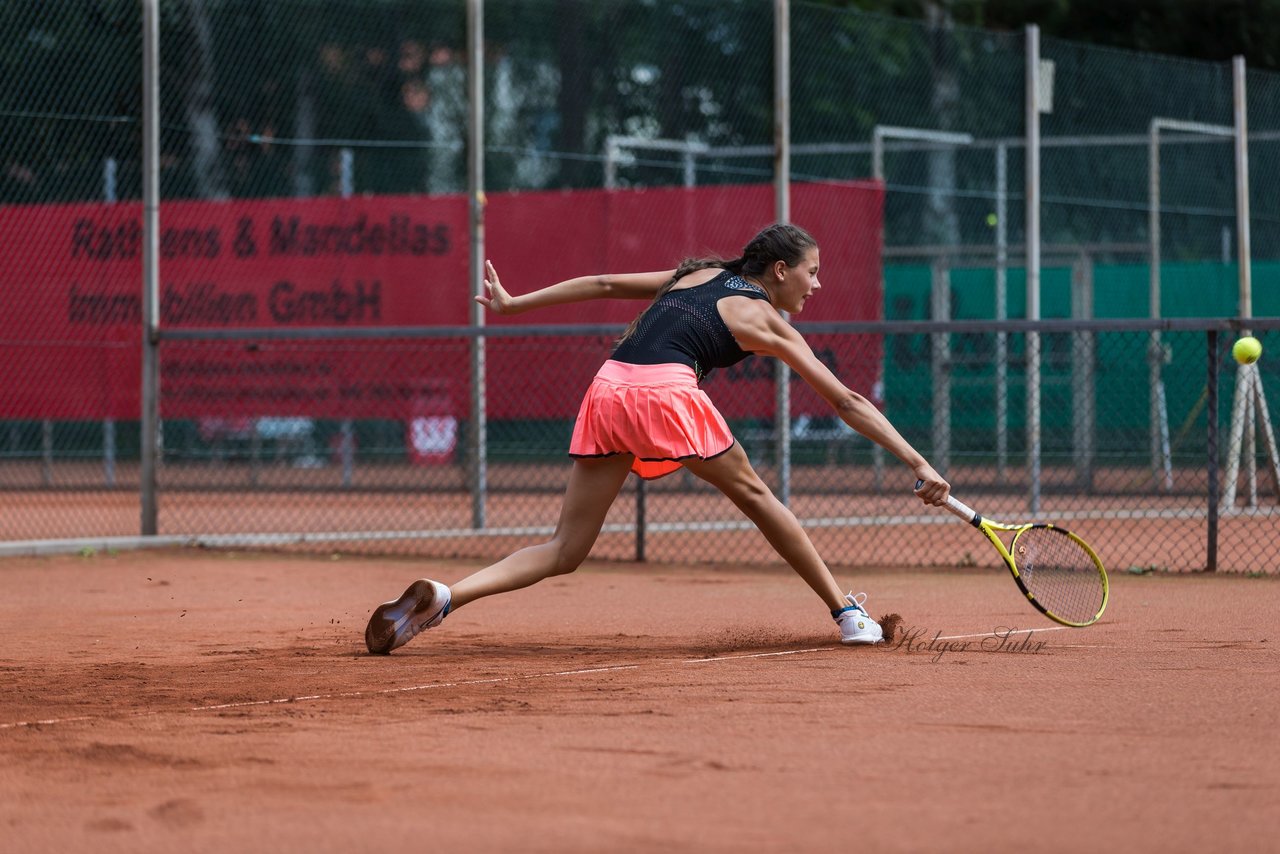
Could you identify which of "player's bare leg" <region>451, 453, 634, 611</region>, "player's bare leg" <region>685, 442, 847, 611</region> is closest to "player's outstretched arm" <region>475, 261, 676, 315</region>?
"player's bare leg" <region>451, 453, 634, 611</region>

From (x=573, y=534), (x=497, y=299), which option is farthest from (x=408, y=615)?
(x=497, y=299)

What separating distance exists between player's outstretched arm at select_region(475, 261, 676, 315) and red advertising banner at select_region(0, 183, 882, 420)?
5.54m

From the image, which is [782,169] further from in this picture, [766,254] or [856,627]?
[856,627]

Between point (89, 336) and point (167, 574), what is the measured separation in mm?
3223

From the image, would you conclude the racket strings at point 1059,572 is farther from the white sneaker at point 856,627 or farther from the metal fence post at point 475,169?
the metal fence post at point 475,169

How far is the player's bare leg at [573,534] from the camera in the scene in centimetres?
640

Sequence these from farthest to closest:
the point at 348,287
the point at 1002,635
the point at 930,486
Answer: the point at 348,287
the point at 1002,635
the point at 930,486

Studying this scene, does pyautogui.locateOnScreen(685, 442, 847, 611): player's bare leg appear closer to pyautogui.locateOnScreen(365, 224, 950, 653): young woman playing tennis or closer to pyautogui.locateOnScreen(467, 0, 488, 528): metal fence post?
pyautogui.locateOnScreen(365, 224, 950, 653): young woman playing tennis

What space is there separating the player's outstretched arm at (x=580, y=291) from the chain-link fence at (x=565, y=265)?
3630 millimetres

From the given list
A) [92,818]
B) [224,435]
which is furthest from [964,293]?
[92,818]

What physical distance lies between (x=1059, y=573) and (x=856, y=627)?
106cm

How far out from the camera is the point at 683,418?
245 inches

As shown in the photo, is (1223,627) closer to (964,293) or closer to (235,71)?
(235,71)

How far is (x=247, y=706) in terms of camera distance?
17.5 feet
